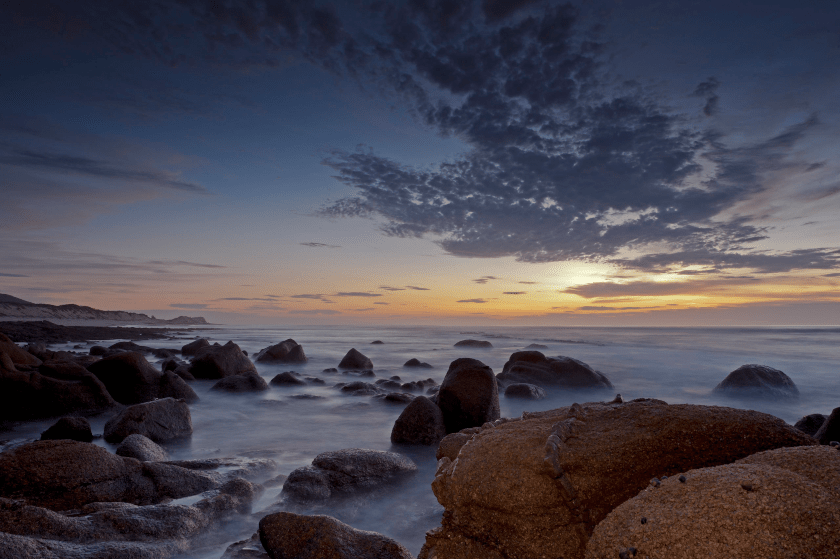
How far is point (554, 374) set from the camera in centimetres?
1443

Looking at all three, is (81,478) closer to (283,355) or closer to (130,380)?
(130,380)

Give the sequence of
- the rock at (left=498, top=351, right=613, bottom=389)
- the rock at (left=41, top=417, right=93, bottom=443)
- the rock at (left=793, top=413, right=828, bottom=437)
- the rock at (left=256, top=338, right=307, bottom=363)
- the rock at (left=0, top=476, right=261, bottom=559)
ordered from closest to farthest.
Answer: the rock at (left=0, top=476, right=261, bottom=559), the rock at (left=793, top=413, right=828, bottom=437), the rock at (left=41, top=417, right=93, bottom=443), the rock at (left=498, top=351, right=613, bottom=389), the rock at (left=256, top=338, right=307, bottom=363)

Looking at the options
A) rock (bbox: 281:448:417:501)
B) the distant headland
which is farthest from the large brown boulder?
the distant headland

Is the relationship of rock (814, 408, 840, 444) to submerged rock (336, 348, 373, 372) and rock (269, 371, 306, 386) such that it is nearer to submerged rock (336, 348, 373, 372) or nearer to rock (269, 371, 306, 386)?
rock (269, 371, 306, 386)

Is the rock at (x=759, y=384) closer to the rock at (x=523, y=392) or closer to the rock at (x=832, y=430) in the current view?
the rock at (x=523, y=392)

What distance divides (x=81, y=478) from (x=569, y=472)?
16.7ft

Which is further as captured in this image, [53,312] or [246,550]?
[53,312]

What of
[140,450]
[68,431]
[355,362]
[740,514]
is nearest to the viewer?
[740,514]

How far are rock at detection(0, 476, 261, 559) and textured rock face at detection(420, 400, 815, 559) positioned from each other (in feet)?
8.43

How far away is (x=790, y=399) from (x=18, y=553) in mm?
16569

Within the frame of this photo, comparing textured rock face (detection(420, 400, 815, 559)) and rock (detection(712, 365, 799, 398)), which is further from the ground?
textured rock face (detection(420, 400, 815, 559))

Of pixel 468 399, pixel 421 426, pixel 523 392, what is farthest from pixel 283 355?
pixel 468 399

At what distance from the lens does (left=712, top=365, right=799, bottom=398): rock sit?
12.6 metres

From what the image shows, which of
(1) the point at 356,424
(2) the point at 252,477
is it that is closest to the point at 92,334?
(1) the point at 356,424
